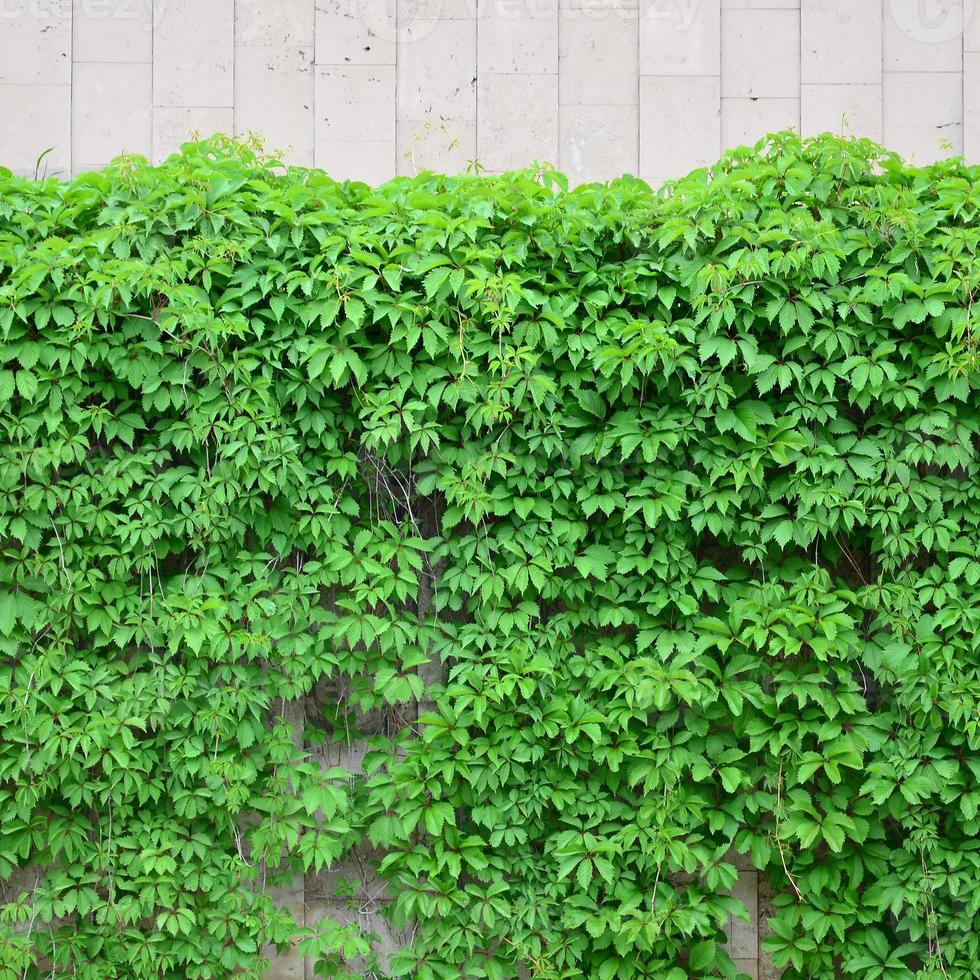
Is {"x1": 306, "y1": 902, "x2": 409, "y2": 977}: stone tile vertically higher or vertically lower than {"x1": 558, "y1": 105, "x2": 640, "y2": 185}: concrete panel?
lower

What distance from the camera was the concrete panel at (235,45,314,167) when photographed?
360 cm

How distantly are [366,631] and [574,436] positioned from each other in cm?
95

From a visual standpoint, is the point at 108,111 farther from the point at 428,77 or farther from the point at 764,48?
the point at 764,48

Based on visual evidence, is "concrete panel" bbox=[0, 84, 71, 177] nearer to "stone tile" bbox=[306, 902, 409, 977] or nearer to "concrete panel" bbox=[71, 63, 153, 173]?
"concrete panel" bbox=[71, 63, 153, 173]

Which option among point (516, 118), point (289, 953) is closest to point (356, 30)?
point (516, 118)

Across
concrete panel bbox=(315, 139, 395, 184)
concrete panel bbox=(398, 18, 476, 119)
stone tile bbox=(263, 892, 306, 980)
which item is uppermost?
concrete panel bbox=(398, 18, 476, 119)

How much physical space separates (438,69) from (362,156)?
1.49 feet

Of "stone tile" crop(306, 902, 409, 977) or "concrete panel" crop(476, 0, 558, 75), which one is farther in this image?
"concrete panel" crop(476, 0, 558, 75)

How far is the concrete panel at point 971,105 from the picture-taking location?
364 centimetres

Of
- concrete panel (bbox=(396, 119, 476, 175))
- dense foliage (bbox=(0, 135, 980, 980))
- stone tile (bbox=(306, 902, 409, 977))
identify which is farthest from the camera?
concrete panel (bbox=(396, 119, 476, 175))

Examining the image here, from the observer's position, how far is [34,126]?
3.60m

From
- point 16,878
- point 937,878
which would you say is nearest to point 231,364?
point 16,878

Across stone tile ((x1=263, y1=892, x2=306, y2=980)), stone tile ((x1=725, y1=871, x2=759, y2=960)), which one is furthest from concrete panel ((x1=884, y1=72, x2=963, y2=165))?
stone tile ((x1=263, y1=892, x2=306, y2=980))

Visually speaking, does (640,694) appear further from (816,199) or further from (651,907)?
(816,199)
